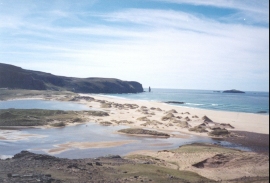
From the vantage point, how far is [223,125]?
1909 inches

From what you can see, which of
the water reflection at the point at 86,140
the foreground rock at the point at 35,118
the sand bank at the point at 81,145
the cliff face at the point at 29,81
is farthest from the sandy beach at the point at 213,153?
the cliff face at the point at 29,81

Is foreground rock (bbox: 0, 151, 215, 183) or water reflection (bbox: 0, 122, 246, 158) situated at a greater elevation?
foreground rock (bbox: 0, 151, 215, 183)

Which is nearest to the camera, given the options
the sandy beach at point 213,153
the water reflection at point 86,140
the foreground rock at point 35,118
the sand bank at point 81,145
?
the sandy beach at point 213,153

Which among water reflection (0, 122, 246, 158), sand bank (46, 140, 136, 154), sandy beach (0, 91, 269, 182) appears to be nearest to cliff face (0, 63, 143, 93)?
water reflection (0, 122, 246, 158)

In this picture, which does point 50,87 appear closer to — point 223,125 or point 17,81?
point 17,81

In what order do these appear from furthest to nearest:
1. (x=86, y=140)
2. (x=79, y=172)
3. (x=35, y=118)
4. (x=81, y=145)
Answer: (x=35, y=118) → (x=86, y=140) → (x=81, y=145) → (x=79, y=172)

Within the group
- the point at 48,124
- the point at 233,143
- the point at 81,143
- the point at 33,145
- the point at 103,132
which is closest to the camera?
the point at 33,145

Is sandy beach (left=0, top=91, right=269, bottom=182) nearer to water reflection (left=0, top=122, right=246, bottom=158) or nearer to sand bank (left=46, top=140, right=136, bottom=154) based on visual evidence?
sand bank (left=46, top=140, right=136, bottom=154)

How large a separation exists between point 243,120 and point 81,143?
32.9m

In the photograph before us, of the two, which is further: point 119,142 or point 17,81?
point 17,81

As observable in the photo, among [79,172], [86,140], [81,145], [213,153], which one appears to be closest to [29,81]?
[86,140]

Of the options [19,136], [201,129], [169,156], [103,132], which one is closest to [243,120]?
[201,129]

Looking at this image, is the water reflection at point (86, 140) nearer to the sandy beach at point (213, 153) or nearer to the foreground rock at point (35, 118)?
the sandy beach at point (213, 153)

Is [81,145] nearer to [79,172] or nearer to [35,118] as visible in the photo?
[79,172]
